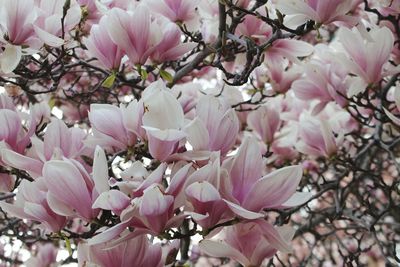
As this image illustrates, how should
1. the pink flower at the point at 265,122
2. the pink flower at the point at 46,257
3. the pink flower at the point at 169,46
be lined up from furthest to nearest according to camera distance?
the pink flower at the point at 265,122 < the pink flower at the point at 46,257 < the pink flower at the point at 169,46

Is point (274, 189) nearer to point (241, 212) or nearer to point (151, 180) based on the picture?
point (241, 212)

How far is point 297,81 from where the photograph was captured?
160cm

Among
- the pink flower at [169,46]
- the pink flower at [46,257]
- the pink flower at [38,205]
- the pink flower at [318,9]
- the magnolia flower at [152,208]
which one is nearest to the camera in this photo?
the magnolia flower at [152,208]

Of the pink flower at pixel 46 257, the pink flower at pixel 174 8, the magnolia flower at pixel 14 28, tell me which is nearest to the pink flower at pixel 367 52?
the pink flower at pixel 174 8

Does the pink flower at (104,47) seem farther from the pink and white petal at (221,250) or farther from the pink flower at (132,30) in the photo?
the pink and white petal at (221,250)

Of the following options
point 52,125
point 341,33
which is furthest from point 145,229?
point 341,33

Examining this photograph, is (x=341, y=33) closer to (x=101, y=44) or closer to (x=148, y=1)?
(x=148, y=1)

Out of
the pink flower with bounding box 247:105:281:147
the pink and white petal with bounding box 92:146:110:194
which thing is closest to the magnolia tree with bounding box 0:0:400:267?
the pink and white petal with bounding box 92:146:110:194

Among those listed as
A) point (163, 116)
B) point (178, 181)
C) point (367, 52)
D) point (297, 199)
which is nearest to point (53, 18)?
point (163, 116)

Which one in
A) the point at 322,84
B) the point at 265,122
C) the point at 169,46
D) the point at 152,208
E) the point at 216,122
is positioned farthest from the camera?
the point at 265,122

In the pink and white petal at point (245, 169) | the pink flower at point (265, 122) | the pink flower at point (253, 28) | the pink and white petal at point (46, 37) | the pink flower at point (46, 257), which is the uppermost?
the pink and white petal at point (46, 37)

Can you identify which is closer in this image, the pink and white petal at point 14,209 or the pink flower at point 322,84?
the pink and white petal at point 14,209

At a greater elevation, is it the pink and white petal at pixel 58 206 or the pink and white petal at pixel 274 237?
the pink and white petal at pixel 58 206

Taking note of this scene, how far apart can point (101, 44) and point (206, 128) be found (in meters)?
0.36
